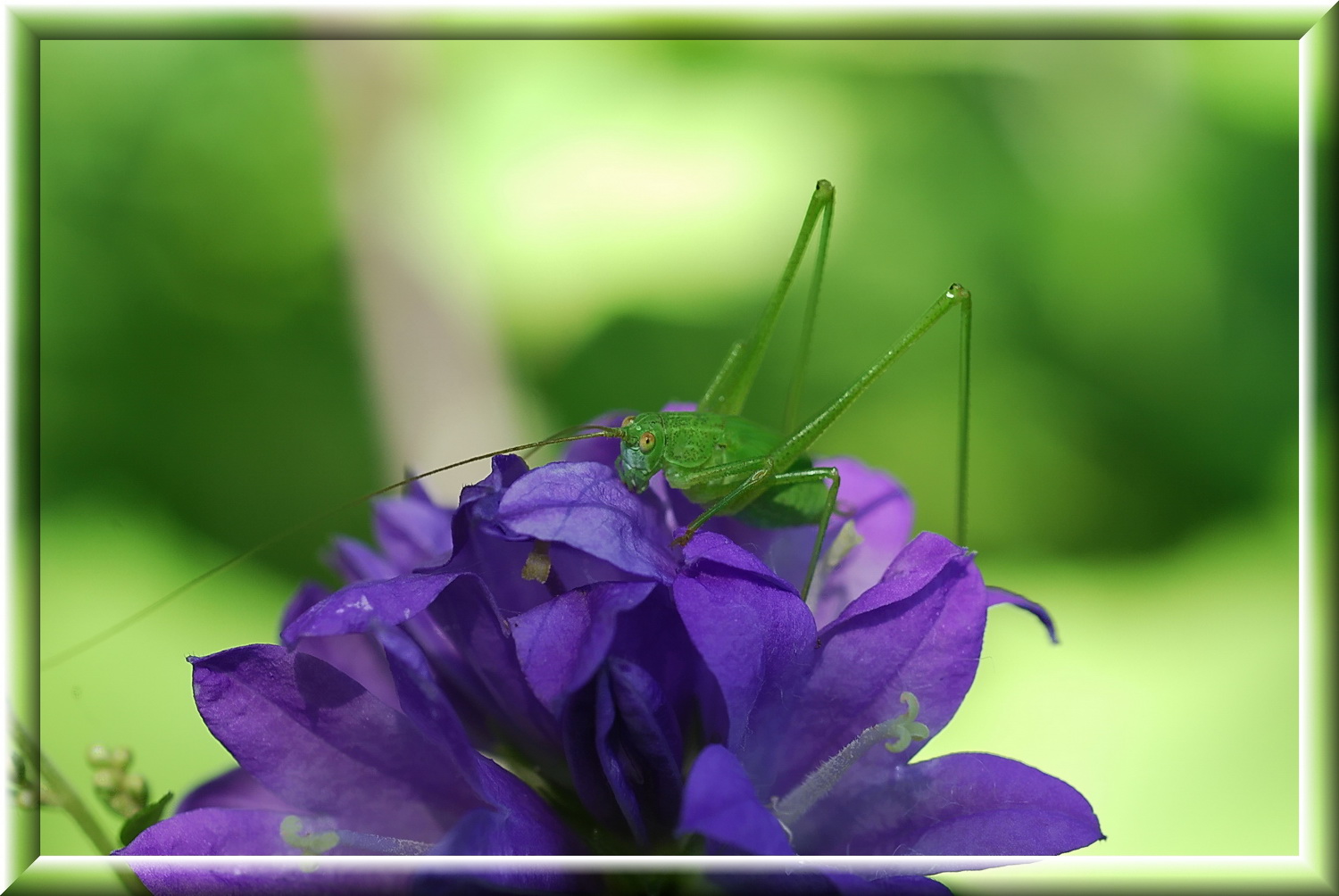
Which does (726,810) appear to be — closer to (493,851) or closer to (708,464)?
(493,851)

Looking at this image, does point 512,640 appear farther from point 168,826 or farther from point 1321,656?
point 1321,656

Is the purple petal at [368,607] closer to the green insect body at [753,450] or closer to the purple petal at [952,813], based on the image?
the green insect body at [753,450]

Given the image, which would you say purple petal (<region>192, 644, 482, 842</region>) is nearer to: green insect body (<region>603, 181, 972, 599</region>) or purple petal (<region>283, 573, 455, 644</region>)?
purple petal (<region>283, 573, 455, 644</region>)

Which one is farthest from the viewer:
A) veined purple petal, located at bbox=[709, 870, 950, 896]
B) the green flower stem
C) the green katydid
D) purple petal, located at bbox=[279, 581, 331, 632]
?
the green katydid

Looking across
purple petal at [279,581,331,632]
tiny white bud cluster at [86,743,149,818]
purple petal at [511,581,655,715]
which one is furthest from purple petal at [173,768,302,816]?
purple petal at [511,581,655,715]

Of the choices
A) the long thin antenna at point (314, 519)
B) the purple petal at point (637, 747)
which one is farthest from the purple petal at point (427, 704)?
the long thin antenna at point (314, 519)

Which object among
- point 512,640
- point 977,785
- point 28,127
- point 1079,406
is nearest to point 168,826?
point 512,640
